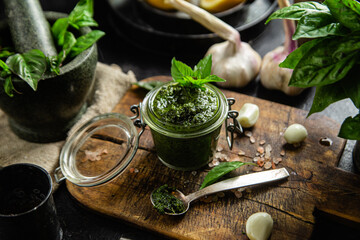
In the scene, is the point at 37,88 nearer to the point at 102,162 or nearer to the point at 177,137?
the point at 102,162

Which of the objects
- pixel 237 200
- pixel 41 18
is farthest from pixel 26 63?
pixel 237 200

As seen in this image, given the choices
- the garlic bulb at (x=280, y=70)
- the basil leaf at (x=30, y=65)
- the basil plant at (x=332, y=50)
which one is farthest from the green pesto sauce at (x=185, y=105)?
the garlic bulb at (x=280, y=70)

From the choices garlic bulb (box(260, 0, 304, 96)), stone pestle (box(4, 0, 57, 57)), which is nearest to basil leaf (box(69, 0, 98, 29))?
stone pestle (box(4, 0, 57, 57))

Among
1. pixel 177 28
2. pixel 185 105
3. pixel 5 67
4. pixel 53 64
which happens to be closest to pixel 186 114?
pixel 185 105

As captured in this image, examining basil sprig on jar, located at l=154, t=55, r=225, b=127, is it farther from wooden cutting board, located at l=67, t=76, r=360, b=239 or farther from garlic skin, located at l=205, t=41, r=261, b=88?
garlic skin, located at l=205, t=41, r=261, b=88

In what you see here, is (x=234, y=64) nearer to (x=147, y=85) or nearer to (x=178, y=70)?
(x=147, y=85)
